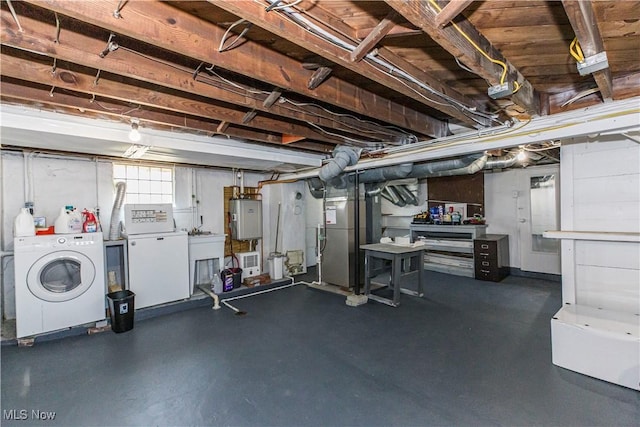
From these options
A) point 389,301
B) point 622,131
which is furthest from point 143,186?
point 622,131

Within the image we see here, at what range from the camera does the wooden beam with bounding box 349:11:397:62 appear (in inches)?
52.1

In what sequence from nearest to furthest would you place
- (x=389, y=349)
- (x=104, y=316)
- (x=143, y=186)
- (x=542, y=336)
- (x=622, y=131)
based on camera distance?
(x=622, y=131) < (x=389, y=349) < (x=542, y=336) < (x=104, y=316) < (x=143, y=186)

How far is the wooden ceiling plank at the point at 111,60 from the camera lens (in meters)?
1.42

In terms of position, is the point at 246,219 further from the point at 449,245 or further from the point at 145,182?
the point at 449,245

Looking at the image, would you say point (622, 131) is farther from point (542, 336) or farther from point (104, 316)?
point (104, 316)

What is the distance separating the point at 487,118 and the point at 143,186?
4.51m

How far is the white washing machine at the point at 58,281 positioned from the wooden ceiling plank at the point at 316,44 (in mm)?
3341

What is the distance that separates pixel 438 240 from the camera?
6.09 meters

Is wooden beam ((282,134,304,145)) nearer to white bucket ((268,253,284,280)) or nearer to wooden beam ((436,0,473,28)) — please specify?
wooden beam ((436,0,473,28))

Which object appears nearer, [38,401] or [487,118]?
[38,401]

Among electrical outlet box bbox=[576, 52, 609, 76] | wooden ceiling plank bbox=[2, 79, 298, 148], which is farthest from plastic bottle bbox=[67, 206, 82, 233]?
electrical outlet box bbox=[576, 52, 609, 76]

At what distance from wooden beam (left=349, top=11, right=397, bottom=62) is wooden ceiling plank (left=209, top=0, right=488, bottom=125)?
5 centimetres

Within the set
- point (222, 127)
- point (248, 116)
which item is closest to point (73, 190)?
point (222, 127)

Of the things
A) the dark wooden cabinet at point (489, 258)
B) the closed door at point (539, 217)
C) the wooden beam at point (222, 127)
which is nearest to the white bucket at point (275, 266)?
the wooden beam at point (222, 127)
